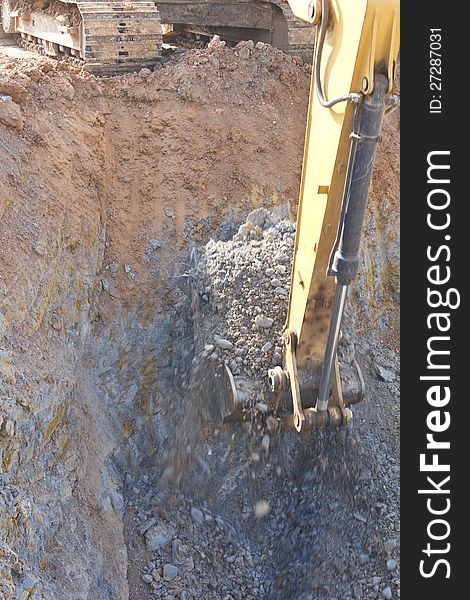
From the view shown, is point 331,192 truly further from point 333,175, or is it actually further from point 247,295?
point 247,295

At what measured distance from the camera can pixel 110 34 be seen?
7.43 metres

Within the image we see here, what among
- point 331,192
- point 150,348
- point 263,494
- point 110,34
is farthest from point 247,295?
point 110,34

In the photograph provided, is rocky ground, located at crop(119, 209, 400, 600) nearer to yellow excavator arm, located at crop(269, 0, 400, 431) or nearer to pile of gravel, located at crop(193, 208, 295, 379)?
pile of gravel, located at crop(193, 208, 295, 379)

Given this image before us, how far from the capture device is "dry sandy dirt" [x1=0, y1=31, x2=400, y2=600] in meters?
4.75

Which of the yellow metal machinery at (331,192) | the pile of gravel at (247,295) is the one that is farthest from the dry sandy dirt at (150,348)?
the yellow metal machinery at (331,192)

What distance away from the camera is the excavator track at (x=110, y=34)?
7.39m

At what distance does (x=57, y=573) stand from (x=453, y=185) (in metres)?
3.05

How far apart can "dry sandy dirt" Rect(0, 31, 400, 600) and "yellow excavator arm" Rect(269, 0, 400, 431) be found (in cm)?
95

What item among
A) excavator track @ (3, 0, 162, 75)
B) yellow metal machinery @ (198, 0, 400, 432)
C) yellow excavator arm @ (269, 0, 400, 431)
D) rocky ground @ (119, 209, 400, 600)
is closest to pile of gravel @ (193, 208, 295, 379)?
rocky ground @ (119, 209, 400, 600)

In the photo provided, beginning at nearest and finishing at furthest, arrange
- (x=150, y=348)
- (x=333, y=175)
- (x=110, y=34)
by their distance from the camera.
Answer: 1. (x=333, y=175)
2. (x=150, y=348)
3. (x=110, y=34)

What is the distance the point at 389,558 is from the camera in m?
4.71

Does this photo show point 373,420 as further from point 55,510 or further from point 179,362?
point 55,510

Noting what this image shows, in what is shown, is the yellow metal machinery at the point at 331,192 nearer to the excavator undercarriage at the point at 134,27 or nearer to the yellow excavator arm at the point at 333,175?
the yellow excavator arm at the point at 333,175

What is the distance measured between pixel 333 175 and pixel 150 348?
3123mm
